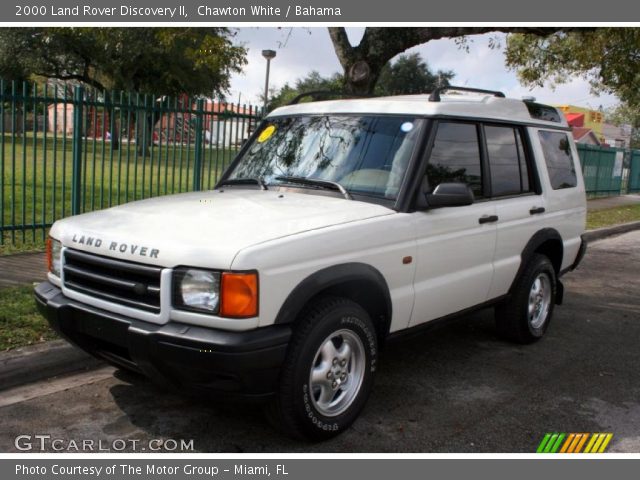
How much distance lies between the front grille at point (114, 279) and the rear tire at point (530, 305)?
323 centimetres

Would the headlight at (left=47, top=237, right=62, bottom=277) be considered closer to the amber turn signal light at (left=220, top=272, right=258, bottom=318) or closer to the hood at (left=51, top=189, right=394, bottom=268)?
the hood at (left=51, top=189, right=394, bottom=268)

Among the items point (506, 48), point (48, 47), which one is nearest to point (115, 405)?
point (506, 48)

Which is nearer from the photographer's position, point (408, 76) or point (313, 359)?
point (313, 359)

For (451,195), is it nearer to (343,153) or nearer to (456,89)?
(343,153)

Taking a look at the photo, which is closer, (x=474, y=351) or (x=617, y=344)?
(x=474, y=351)

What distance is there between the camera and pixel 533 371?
17.1ft

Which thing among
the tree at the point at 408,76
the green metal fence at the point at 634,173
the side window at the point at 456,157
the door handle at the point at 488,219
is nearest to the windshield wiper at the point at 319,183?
the side window at the point at 456,157

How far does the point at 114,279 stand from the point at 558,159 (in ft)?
13.9

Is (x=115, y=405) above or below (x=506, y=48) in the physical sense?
below

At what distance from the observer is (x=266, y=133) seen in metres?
5.22

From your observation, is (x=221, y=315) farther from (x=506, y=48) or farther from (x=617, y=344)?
(x=506, y=48)

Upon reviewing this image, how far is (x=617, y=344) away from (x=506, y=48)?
1262 centimetres

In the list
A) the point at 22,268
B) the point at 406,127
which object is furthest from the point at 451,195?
the point at 22,268

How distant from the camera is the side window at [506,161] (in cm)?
514
